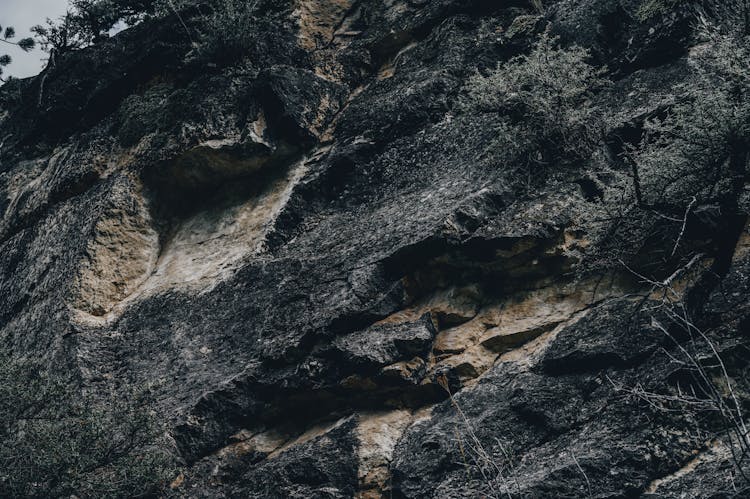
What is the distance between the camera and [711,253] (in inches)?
303

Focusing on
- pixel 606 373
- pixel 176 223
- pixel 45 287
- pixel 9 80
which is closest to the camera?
pixel 606 373

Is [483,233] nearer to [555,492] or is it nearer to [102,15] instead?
[555,492]

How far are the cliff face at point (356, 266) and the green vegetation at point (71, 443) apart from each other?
1.47ft

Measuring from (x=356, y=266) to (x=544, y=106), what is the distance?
341 cm

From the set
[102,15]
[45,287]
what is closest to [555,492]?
[45,287]

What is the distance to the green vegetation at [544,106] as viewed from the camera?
1000 cm

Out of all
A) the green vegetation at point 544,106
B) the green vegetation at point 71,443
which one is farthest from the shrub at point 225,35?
the green vegetation at point 71,443

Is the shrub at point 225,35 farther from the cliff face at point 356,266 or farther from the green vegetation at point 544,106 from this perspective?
the green vegetation at point 544,106

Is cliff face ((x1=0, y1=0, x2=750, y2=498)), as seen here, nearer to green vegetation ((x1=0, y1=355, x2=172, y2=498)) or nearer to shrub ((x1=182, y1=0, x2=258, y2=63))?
shrub ((x1=182, y1=0, x2=258, y2=63))

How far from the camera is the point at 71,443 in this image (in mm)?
9188

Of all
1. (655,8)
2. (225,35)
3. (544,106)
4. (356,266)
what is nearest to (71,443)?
(356,266)

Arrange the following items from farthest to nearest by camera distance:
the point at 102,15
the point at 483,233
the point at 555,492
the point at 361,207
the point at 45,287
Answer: the point at 102,15, the point at 45,287, the point at 361,207, the point at 483,233, the point at 555,492

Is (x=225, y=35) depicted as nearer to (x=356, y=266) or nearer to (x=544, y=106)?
(x=356, y=266)

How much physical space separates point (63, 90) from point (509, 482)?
13.7 m
